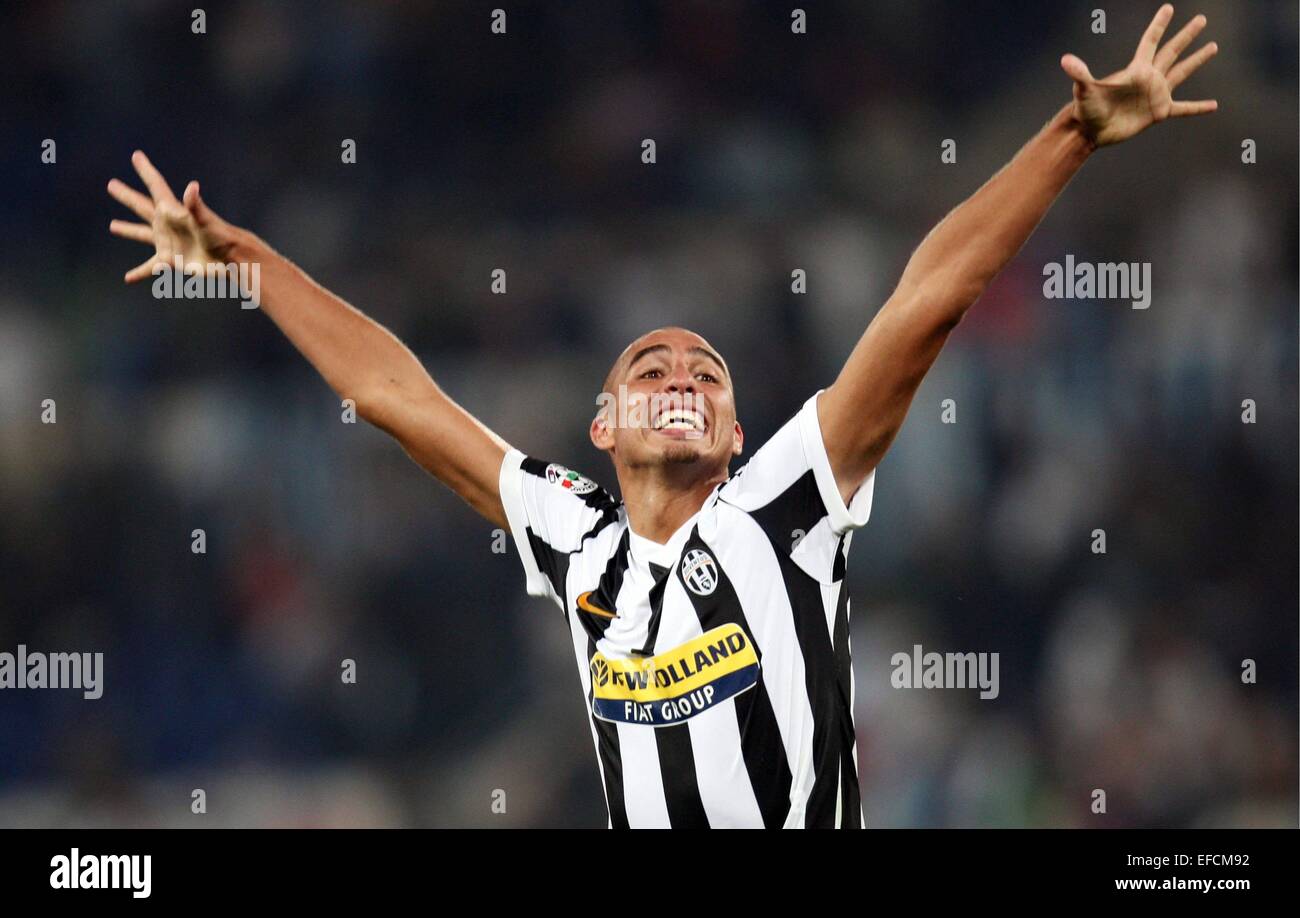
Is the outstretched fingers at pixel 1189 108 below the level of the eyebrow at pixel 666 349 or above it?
above

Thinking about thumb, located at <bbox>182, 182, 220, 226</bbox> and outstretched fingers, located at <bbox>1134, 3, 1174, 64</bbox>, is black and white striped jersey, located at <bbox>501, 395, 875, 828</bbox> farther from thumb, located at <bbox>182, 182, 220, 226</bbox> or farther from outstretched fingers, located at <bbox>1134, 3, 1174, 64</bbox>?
thumb, located at <bbox>182, 182, 220, 226</bbox>

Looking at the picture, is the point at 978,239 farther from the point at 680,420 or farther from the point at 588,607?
the point at 588,607

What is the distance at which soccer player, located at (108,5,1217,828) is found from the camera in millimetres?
3385

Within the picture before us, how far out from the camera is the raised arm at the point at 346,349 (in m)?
4.09

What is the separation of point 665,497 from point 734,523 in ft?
0.83

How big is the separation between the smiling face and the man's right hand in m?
1.15

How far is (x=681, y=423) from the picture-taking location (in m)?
3.84

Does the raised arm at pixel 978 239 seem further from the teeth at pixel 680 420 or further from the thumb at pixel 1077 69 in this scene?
the teeth at pixel 680 420

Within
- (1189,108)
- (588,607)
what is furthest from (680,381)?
(1189,108)

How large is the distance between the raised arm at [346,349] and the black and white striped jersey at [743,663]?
64 cm

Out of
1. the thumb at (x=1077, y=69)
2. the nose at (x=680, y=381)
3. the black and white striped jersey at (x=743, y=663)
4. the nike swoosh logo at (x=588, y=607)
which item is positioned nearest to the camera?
the thumb at (x=1077, y=69)

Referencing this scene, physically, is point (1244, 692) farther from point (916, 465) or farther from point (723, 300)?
point (723, 300)

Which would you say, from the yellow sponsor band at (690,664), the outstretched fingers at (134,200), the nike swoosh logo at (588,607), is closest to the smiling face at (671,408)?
the nike swoosh logo at (588,607)

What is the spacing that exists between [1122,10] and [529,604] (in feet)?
13.3
